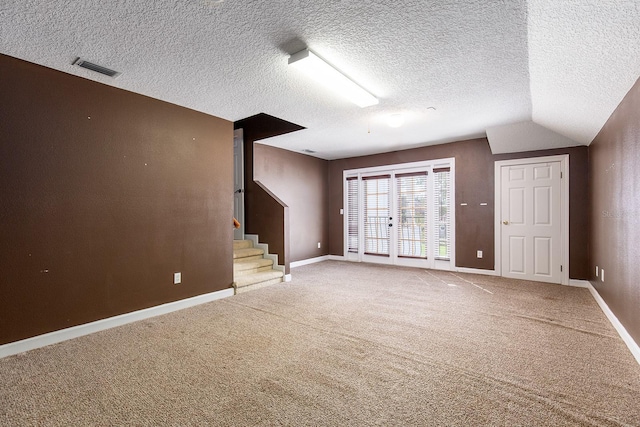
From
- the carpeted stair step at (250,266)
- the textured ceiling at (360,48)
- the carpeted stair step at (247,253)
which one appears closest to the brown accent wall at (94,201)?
the textured ceiling at (360,48)

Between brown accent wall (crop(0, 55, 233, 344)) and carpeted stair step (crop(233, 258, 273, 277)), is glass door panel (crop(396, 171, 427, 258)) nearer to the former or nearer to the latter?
carpeted stair step (crop(233, 258, 273, 277))

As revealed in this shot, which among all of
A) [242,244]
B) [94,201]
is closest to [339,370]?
[94,201]

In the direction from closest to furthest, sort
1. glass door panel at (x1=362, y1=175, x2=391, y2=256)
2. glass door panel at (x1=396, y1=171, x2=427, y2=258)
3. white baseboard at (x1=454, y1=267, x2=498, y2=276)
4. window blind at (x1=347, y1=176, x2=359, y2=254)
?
white baseboard at (x1=454, y1=267, x2=498, y2=276)
glass door panel at (x1=396, y1=171, x2=427, y2=258)
glass door panel at (x1=362, y1=175, x2=391, y2=256)
window blind at (x1=347, y1=176, x2=359, y2=254)

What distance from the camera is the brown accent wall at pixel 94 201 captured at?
2.48 m

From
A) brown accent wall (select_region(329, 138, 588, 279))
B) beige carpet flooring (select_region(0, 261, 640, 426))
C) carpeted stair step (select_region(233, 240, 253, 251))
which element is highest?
brown accent wall (select_region(329, 138, 588, 279))

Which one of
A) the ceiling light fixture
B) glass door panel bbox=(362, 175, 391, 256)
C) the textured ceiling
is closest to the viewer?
the textured ceiling

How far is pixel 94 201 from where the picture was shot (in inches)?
115

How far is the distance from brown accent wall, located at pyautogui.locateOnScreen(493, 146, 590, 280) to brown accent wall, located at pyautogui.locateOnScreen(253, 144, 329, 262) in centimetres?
442

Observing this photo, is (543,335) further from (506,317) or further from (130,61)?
(130,61)

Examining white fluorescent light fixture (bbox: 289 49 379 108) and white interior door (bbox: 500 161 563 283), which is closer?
white fluorescent light fixture (bbox: 289 49 379 108)

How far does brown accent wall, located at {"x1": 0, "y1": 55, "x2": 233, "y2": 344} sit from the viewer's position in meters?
2.48

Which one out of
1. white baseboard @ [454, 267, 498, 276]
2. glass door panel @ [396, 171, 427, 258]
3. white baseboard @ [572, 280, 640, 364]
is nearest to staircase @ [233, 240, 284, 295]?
glass door panel @ [396, 171, 427, 258]

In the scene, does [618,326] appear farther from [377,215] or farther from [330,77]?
[377,215]

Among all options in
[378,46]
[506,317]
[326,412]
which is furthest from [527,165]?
[326,412]
